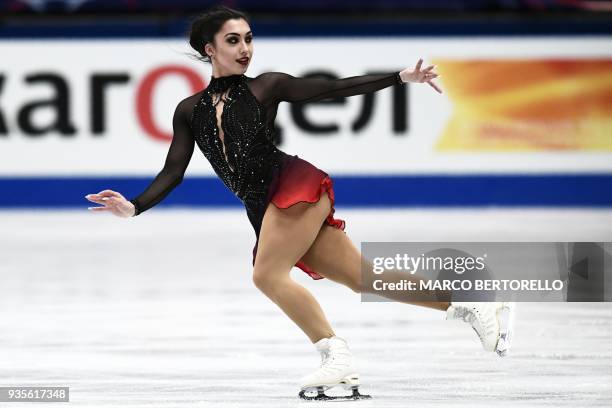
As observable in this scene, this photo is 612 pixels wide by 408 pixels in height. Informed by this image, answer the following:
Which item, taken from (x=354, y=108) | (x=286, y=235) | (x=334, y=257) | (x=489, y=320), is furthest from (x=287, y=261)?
(x=354, y=108)

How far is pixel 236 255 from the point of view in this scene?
764 centimetres

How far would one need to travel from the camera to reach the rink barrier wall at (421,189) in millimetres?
10109

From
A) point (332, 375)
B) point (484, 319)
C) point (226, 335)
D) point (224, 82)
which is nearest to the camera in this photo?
point (332, 375)

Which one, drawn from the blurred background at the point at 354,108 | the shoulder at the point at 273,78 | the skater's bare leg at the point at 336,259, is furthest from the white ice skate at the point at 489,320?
the blurred background at the point at 354,108

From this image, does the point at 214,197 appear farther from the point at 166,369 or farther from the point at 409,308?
the point at 166,369

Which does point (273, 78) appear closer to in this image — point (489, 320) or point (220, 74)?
point (220, 74)

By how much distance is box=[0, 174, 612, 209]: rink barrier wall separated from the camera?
10.1 meters

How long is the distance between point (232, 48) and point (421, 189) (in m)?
6.39

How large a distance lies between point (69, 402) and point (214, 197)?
6664 millimetres

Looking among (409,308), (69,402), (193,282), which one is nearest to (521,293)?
(409,308)

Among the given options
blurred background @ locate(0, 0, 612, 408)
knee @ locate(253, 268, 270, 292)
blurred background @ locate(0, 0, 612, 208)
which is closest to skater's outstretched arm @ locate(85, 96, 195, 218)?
knee @ locate(253, 268, 270, 292)

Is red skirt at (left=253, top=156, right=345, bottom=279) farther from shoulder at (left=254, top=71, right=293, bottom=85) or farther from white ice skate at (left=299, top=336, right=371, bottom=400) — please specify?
white ice skate at (left=299, top=336, right=371, bottom=400)

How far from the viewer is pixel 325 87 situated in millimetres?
3824

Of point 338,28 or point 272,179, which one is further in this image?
point 338,28
